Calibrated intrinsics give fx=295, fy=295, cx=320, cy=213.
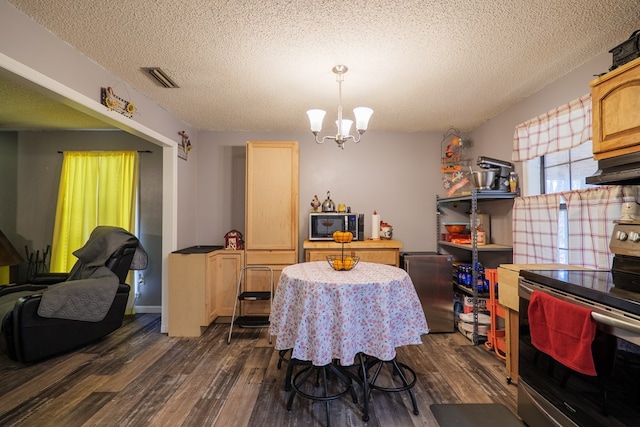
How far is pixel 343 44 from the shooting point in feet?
6.37

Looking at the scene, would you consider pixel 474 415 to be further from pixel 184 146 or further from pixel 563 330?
pixel 184 146

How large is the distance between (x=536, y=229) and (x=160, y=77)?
341 cm

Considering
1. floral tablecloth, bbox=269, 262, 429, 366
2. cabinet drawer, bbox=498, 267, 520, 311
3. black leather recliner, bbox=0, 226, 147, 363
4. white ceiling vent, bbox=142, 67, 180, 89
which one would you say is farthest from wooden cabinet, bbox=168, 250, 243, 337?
cabinet drawer, bbox=498, 267, 520, 311

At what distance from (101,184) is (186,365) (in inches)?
104

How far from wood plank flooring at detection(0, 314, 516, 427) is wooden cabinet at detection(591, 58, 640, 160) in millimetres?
1688

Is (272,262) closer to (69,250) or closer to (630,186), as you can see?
(69,250)

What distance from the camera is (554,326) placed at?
1438 millimetres

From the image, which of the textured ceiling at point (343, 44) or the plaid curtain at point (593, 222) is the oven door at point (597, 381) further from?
the textured ceiling at point (343, 44)

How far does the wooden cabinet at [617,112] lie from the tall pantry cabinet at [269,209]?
8.52 feet

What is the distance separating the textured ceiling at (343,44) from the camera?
1625mm

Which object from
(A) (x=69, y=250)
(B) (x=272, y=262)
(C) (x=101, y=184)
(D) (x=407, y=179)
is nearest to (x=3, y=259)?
(A) (x=69, y=250)

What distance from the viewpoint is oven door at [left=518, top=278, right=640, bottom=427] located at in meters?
1.17

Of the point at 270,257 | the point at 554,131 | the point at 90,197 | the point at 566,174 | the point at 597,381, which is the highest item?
the point at 554,131

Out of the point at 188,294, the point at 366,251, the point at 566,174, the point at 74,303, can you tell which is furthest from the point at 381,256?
the point at 74,303
